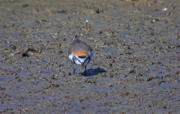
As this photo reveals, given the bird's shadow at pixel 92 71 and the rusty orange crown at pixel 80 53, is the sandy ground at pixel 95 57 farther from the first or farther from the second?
the rusty orange crown at pixel 80 53

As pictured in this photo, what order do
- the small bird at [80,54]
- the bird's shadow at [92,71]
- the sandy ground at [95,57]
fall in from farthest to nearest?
1. the bird's shadow at [92,71]
2. the small bird at [80,54]
3. the sandy ground at [95,57]

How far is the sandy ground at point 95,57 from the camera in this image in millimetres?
10648

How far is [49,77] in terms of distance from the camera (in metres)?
12.2

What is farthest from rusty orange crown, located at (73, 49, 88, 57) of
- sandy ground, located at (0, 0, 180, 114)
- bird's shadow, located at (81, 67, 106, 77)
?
bird's shadow, located at (81, 67, 106, 77)

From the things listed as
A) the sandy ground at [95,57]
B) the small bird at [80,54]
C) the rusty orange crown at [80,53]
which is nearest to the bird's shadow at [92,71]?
the sandy ground at [95,57]

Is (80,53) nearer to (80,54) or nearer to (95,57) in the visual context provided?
(80,54)

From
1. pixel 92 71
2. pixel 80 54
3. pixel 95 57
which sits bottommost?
pixel 92 71

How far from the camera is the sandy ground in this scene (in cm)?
1065

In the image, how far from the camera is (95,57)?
13438 millimetres

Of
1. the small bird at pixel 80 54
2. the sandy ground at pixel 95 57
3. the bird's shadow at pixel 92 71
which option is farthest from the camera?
the bird's shadow at pixel 92 71

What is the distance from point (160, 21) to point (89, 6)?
1925 millimetres

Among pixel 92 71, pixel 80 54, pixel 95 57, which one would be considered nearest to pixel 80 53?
pixel 80 54

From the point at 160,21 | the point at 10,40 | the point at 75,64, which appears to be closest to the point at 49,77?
the point at 75,64

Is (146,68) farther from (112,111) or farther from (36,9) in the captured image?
(36,9)
